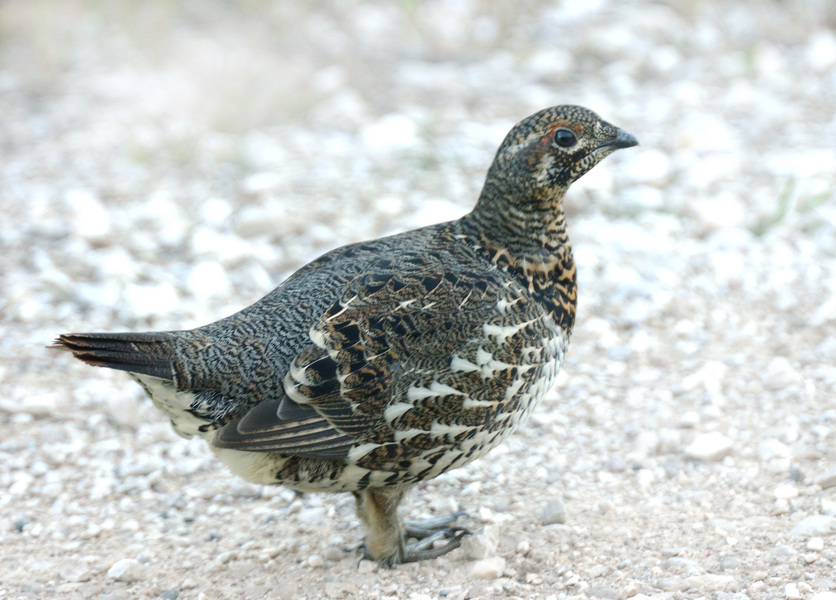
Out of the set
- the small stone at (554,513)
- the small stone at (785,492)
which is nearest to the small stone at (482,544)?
the small stone at (554,513)

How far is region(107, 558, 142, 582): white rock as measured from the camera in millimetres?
3936

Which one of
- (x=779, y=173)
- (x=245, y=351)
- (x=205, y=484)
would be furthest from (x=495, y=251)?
(x=779, y=173)

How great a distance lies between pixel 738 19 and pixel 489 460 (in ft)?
22.2

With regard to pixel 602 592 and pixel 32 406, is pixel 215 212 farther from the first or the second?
pixel 602 592

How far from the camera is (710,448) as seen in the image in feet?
15.2

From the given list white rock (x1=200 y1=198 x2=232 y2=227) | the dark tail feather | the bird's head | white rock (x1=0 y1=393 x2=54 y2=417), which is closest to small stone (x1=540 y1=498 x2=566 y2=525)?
the bird's head

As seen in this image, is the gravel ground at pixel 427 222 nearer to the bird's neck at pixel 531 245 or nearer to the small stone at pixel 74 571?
the small stone at pixel 74 571

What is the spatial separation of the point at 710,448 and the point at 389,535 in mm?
1730

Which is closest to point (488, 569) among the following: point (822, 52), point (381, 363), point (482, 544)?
point (482, 544)

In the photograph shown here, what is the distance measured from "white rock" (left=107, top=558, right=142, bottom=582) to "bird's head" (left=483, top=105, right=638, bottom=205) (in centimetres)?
231

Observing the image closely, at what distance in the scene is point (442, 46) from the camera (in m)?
9.30

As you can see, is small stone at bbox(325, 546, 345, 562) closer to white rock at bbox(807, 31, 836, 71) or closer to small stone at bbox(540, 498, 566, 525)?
small stone at bbox(540, 498, 566, 525)

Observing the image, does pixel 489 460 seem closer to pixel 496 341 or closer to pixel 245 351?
pixel 496 341

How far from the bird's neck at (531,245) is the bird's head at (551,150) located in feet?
0.18
